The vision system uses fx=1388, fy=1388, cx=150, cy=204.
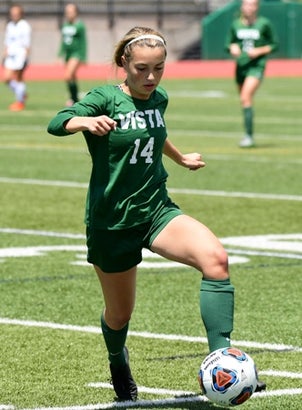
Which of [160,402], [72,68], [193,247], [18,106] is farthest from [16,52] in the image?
[193,247]

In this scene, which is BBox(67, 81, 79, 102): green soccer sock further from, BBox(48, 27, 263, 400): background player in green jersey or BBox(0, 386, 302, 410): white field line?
BBox(0, 386, 302, 410): white field line

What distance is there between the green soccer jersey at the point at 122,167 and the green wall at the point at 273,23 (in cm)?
4342

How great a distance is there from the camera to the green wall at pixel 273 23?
50153 mm

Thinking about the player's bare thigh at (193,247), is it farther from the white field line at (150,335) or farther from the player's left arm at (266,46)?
the player's left arm at (266,46)

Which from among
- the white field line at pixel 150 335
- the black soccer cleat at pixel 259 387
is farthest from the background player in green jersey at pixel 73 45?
the black soccer cleat at pixel 259 387

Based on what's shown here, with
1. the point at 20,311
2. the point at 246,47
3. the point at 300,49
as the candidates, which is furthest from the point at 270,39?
the point at 300,49

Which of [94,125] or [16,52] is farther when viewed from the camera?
[16,52]

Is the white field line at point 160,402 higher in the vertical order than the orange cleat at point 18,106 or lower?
higher

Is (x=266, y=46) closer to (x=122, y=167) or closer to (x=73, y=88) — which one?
(x=73, y=88)

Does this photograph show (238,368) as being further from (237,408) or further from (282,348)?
(282,348)

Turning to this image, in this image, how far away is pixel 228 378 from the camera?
6242 mm

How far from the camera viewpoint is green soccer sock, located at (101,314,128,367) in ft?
23.1

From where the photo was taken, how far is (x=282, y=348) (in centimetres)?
812

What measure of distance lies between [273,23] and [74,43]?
20.6m
